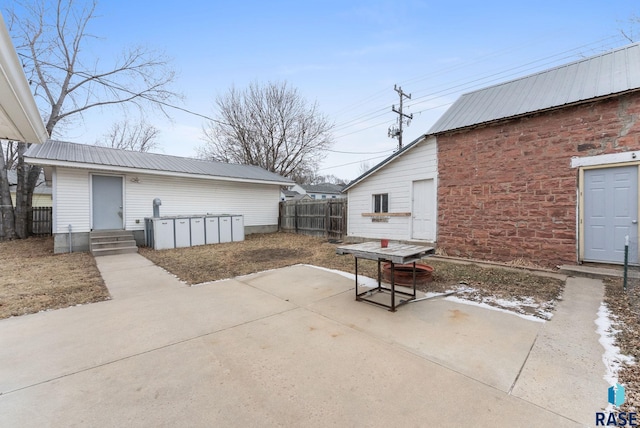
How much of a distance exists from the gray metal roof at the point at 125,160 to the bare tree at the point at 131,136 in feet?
41.5

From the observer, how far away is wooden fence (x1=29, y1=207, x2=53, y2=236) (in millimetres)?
12445

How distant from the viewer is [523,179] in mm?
6555

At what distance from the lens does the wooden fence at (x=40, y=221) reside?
1245 cm

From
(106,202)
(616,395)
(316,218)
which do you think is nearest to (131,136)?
(106,202)

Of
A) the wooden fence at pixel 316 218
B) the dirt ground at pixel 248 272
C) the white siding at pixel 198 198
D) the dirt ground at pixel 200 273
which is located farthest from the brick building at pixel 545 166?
the white siding at pixel 198 198

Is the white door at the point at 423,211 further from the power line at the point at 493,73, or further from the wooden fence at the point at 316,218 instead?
the power line at the point at 493,73

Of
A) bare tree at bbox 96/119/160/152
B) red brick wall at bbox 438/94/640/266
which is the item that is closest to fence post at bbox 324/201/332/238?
red brick wall at bbox 438/94/640/266

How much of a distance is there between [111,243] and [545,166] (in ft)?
42.1

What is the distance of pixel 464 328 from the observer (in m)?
3.25

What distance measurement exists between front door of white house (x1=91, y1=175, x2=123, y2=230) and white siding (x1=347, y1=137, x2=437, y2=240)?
893 cm

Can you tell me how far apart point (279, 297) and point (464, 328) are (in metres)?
2.68

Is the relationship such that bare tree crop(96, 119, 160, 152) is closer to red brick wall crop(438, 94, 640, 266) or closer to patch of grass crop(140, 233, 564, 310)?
patch of grass crop(140, 233, 564, 310)

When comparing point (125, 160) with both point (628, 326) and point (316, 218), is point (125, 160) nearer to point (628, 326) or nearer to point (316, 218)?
point (316, 218)

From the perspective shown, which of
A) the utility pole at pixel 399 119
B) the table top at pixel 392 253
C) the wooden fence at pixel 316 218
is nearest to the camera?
the table top at pixel 392 253
